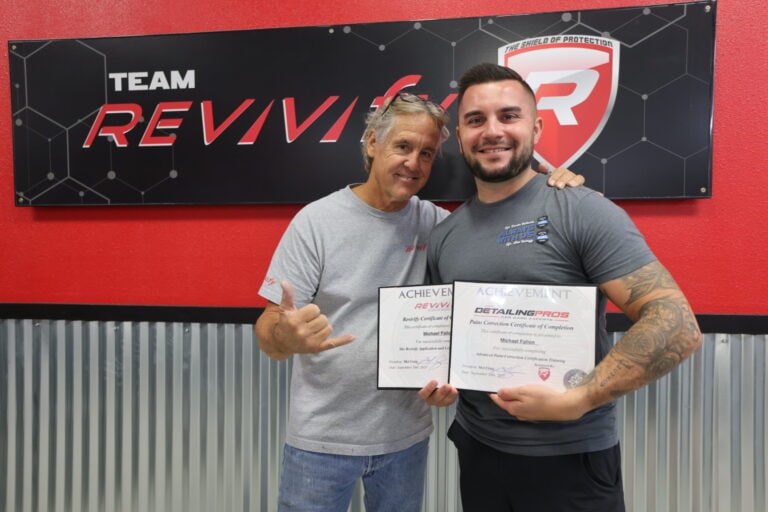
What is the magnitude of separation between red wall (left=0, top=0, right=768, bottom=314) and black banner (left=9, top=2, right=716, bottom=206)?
0.06m

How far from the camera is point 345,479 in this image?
53.0 inches

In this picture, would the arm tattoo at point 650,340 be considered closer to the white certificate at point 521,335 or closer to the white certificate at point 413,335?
the white certificate at point 521,335

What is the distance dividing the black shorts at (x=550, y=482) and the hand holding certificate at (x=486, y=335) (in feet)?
0.64

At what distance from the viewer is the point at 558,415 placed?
104 centimetres

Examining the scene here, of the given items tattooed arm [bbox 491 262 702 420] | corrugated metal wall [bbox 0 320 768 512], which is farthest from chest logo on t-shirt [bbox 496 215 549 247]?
corrugated metal wall [bbox 0 320 768 512]

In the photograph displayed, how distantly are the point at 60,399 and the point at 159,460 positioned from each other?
44 centimetres

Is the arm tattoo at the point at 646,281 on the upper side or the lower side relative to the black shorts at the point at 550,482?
upper

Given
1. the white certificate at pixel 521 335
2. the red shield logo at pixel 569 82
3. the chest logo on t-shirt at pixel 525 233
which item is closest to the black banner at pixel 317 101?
the red shield logo at pixel 569 82

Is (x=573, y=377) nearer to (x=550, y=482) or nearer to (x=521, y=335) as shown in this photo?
(x=521, y=335)

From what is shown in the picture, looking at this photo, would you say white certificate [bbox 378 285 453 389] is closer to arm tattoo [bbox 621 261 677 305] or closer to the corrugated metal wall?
arm tattoo [bbox 621 261 677 305]

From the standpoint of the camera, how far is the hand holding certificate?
105 cm

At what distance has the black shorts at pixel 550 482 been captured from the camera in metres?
1.12

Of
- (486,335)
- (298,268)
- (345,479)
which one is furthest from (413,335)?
(345,479)

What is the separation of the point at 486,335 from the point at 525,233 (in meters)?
0.24
